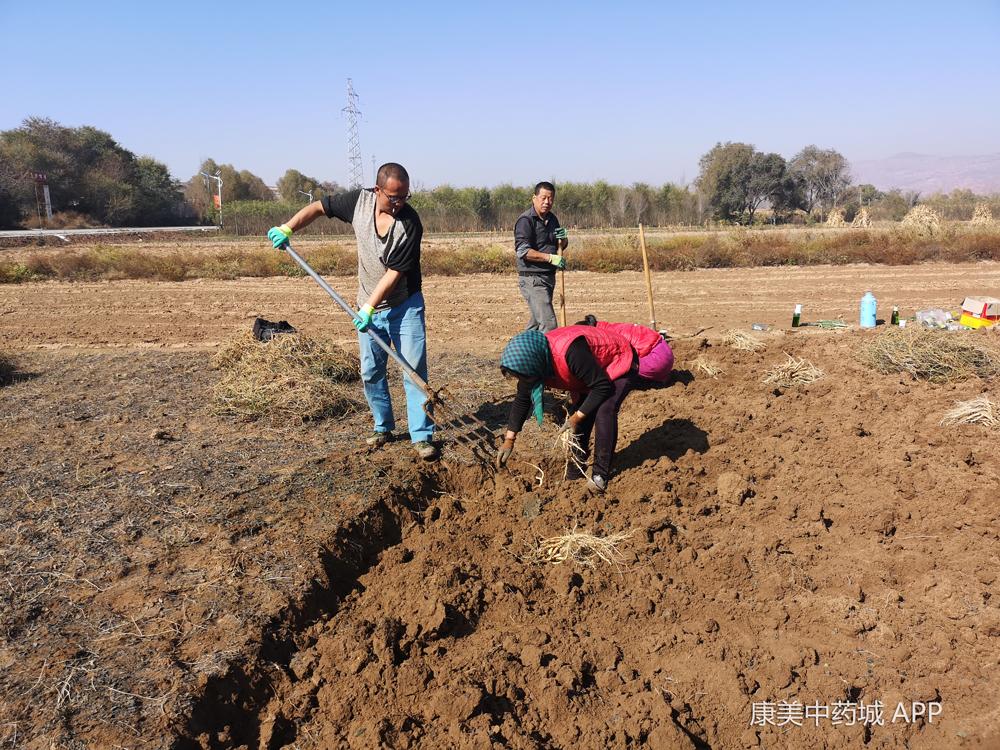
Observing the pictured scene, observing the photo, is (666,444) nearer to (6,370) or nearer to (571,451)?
(571,451)

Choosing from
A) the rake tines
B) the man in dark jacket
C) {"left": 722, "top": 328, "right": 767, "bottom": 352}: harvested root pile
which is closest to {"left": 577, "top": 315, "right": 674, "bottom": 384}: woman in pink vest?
the rake tines

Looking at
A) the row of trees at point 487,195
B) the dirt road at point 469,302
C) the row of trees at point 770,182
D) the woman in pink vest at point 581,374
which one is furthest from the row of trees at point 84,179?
the woman in pink vest at point 581,374

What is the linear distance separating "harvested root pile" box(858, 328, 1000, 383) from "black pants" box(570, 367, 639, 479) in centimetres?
357

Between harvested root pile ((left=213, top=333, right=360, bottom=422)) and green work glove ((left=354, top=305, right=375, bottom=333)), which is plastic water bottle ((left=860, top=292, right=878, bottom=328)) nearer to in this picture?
harvested root pile ((left=213, top=333, right=360, bottom=422))

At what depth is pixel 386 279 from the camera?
181 inches

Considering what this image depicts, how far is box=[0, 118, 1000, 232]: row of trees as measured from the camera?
1391 inches

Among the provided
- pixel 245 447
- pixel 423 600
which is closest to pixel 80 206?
pixel 245 447

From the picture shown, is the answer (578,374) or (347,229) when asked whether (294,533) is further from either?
(347,229)

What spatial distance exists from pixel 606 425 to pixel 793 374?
331 cm

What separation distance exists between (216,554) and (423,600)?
1160 mm

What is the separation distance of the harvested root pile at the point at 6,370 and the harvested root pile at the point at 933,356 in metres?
8.92

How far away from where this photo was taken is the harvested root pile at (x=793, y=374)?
6617mm

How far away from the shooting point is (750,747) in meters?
2.75

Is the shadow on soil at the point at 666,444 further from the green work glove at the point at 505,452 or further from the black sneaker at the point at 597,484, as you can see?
the green work glove at the point at 505,452
